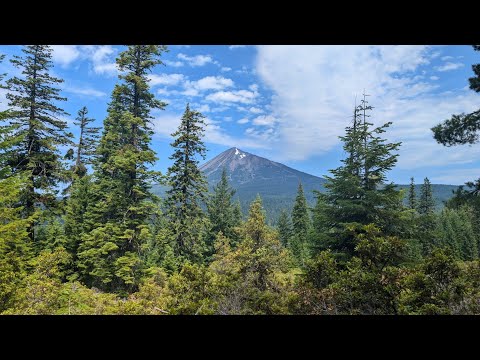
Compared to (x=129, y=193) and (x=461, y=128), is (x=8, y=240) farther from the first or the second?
(x=461, y=128)

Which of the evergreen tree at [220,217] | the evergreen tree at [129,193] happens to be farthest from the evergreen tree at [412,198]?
the evergreen tree at [129,193]

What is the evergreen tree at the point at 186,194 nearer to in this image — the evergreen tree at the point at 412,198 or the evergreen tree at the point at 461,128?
the evergreen tree at the point at 461,128

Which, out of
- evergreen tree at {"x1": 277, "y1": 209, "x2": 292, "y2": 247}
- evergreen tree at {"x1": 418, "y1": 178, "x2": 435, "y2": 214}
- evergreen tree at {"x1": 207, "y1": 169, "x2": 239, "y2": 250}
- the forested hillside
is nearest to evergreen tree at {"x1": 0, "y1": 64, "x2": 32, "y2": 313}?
the forested hillside

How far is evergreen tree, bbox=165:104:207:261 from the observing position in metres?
18.0

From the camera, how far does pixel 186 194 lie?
18.8 meters

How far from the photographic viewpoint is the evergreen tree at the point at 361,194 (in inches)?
527

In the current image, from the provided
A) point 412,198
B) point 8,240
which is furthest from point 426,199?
point 8,240

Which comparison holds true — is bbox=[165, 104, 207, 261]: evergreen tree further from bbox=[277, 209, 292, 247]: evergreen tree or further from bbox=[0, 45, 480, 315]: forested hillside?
bbox=[277, 209, 292, 247]: evergreen tree

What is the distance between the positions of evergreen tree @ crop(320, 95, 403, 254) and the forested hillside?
0.19 ft
